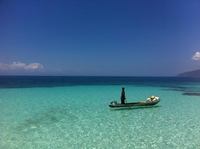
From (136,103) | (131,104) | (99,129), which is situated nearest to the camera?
Answer: (99,129)

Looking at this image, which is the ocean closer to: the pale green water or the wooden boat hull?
the pale green water

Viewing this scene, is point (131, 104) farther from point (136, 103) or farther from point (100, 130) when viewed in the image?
point (100, 130)

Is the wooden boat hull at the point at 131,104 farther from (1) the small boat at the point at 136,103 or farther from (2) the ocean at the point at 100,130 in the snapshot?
(2) the ocean at the point at 100,130

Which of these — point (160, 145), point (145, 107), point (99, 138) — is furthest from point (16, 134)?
point (145, 107)

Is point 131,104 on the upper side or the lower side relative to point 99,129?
upper

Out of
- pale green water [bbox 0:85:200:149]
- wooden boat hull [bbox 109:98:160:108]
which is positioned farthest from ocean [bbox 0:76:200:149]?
wooden boat hull [bbox 109:98:160:108]

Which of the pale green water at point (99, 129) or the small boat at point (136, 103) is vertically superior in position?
the small boat at point (136, 103)

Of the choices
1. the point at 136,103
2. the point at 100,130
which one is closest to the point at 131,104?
the point at 136,103

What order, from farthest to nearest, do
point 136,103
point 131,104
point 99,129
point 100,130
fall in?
point 136,103 < point 131,104 < point 99,129 < point 100,130

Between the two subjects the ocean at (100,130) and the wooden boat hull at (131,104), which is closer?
the ocean at (100,130)

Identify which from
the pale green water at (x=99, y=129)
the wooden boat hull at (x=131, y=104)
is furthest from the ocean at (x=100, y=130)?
the wooden boat hull at (x=131, y=104)

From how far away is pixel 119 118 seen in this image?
13.8 meters

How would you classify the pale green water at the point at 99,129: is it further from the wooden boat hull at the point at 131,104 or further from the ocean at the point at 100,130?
the wooden boat hull at the point at 131,104

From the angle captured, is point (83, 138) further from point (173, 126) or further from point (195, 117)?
point (195, 117)
